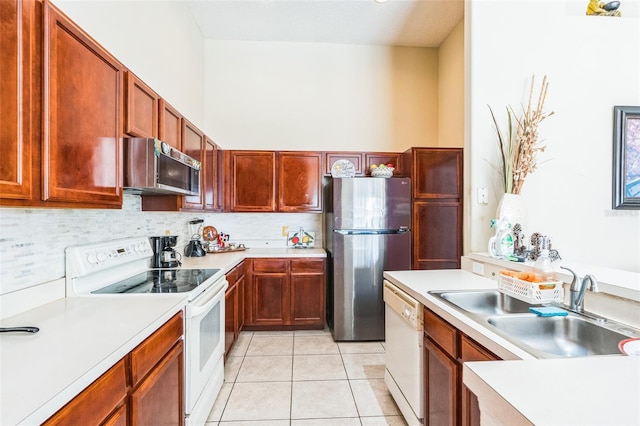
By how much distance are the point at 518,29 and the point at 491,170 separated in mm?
1017

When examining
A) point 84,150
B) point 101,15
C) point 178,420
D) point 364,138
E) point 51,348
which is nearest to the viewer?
point 51,348

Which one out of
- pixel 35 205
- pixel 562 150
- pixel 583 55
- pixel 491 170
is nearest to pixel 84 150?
pixel 35 205

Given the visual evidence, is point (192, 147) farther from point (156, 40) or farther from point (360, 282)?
point (360, 282)

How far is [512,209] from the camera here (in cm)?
203

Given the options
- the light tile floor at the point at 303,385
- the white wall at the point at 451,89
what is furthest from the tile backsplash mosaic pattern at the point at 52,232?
the white wall at the point at 451,89

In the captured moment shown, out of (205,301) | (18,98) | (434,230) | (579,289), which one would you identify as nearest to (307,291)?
(434,230)

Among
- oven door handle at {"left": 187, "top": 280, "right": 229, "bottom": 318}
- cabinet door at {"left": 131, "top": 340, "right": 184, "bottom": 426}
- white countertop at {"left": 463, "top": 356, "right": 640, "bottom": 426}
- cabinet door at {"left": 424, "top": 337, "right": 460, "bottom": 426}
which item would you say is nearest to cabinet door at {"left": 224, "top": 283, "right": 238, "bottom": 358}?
oven door handle at {"left": 187, "top": 280, "right": 229, "bottom": 318}

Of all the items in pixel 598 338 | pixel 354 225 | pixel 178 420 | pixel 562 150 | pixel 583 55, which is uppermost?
pixel 583 55

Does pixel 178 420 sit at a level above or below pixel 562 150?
below

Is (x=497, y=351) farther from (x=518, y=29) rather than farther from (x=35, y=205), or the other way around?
(x=518, y=29)

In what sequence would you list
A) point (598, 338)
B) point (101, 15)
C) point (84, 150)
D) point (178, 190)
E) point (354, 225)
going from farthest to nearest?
point (354, 225) → point (178, 190) → point (101, 15) → point (84, 150) → point (598, 338)

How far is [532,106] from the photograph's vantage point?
86.4 inches

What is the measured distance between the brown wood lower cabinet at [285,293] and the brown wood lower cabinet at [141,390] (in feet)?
5.56

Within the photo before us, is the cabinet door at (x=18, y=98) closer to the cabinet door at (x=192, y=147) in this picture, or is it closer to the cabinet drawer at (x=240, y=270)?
the cabinet door at (x=192, y=147)
